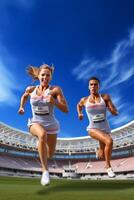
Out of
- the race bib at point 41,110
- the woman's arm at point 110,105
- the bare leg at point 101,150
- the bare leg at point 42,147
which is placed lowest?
the bare leg at point 42,147

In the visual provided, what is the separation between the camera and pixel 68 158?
8800 cm

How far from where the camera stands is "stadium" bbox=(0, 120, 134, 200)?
70.1 metres

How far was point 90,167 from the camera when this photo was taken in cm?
7819

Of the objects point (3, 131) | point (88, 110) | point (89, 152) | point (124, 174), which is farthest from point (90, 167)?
point (88, 110)

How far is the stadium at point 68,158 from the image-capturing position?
2758 inches

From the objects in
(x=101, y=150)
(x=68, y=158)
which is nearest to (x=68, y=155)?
(x=68, y=158)

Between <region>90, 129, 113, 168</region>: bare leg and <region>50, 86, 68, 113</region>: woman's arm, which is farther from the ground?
<region>50, 86, 68, 113</region>: woman's arm

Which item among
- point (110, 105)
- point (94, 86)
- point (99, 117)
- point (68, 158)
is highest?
point (68, 158)

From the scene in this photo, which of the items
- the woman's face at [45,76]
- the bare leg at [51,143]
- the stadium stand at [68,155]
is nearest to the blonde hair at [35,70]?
the woman's face at [45,76]

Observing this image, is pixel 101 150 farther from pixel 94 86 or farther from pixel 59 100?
pixel 59 100

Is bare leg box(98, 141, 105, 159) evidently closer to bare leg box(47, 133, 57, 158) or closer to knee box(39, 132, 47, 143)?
bare leg box(47, 133, 57, 158)

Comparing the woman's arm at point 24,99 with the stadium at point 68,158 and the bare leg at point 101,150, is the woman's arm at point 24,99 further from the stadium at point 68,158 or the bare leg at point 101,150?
the stadium at point 68,158

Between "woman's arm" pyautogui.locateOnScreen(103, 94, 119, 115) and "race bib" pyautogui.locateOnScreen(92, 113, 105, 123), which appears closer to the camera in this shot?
"woman's arm" pyautogui.locateOnScreen(103, 94, 119, 115)

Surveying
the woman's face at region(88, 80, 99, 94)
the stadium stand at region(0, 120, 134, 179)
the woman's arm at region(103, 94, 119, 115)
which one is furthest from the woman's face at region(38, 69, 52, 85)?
the stadium stand at region(0, 120, 134, 179)
